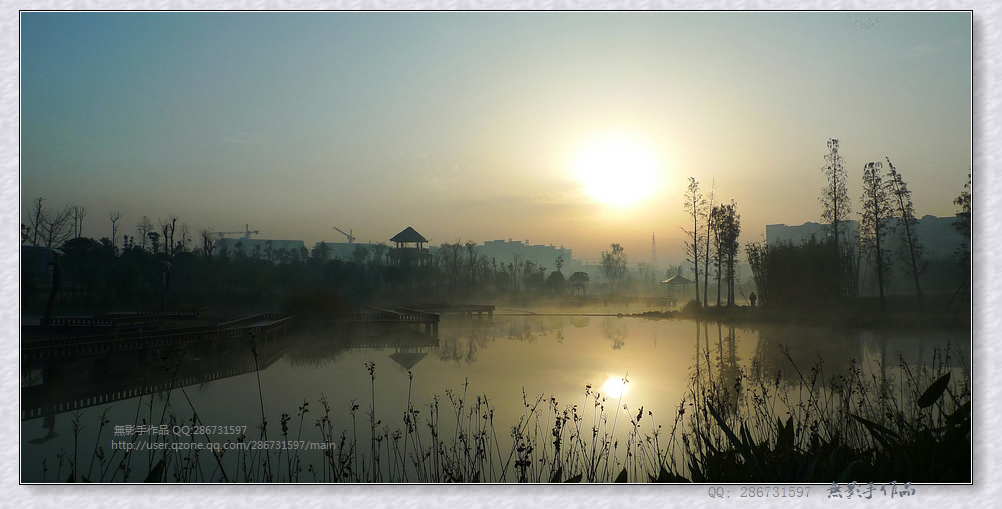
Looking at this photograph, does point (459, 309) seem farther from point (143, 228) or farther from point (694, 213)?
point (143, 228)

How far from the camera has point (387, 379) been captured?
142 inches

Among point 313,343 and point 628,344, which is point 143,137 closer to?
point 313,343

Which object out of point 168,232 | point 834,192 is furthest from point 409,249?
point 834,192

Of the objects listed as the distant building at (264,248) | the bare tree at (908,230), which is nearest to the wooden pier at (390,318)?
the distant building at (264,248)

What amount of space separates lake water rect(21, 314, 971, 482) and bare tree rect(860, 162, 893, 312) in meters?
0.55

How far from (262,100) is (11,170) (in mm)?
1373

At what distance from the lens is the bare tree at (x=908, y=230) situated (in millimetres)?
3350

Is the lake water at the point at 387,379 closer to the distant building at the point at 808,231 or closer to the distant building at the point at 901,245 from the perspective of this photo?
the distant building at the point at 901,245

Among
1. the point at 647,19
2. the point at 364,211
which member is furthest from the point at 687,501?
the point at 364,211

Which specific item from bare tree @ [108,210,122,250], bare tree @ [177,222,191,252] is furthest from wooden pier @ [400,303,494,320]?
bare tree @ [108,210,122,250]

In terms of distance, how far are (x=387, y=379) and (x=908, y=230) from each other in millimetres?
4017

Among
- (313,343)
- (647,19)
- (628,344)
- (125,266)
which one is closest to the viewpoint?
(647,19)

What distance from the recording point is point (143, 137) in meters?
3.35

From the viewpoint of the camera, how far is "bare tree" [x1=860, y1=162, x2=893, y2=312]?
11.2 feet
